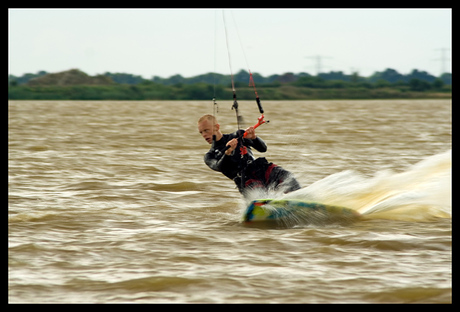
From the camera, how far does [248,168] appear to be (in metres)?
9.02

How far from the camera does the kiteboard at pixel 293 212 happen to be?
8.25 meters

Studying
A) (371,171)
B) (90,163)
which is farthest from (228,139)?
(90,163)

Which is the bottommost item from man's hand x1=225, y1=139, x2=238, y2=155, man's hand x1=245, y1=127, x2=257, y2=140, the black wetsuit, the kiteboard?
the kiteboard

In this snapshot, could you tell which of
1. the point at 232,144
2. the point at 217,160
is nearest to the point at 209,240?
the point at 232,144

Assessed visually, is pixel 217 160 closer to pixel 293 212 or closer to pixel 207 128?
pixel 207 128

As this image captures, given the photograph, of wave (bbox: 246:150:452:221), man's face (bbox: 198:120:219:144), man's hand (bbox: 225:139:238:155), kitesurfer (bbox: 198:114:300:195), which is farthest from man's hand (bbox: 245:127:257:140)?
wave (bbox: 246:150:452:221)

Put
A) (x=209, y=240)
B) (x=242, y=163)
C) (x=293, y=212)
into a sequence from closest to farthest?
(x=209, y=240), (x=293, y=212), (x=242, y=163)

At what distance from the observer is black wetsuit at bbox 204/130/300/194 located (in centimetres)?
884

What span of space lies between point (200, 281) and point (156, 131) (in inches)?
845

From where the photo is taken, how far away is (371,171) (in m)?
14.2

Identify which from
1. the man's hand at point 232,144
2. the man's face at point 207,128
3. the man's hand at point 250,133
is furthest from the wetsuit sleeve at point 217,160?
the man's hand at point 250,133

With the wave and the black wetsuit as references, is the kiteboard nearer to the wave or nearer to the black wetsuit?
Answer: the wave

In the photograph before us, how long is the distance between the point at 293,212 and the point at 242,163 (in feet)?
3.51

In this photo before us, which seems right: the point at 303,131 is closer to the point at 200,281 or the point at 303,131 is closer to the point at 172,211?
the point at 172,211
